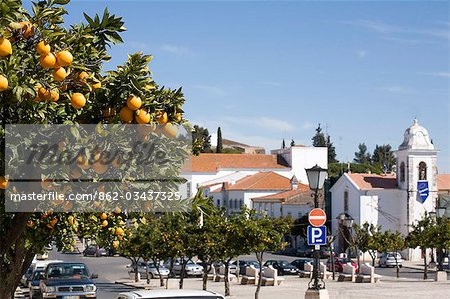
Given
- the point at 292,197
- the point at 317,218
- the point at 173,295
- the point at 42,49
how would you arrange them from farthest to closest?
the point at 292,197
the point at 317,218
the point at 173,295
the point at 42,49

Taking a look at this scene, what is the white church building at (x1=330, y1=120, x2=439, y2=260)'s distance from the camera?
7456cm

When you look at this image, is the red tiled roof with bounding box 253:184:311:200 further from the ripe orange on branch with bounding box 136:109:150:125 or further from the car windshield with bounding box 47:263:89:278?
the ripe orange on branch with bounding box 136:109:150:125

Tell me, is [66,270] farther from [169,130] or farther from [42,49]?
[42,49]

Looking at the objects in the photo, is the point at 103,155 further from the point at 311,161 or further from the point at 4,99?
the point at 311,161

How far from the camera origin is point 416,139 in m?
75.3

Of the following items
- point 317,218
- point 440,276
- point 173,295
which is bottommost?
point 440,276

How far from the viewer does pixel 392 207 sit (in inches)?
3007

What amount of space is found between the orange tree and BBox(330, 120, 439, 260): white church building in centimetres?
6640

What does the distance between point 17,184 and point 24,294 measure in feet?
105

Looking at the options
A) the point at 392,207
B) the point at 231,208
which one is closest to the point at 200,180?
the point at 231,208

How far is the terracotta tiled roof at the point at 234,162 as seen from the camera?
4594 inches

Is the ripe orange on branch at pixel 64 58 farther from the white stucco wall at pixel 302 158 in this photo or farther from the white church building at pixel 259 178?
the white stucco wall at pixel 302 158

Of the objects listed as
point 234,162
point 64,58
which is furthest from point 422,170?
point 64,58

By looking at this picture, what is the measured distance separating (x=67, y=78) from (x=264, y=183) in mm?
91919
